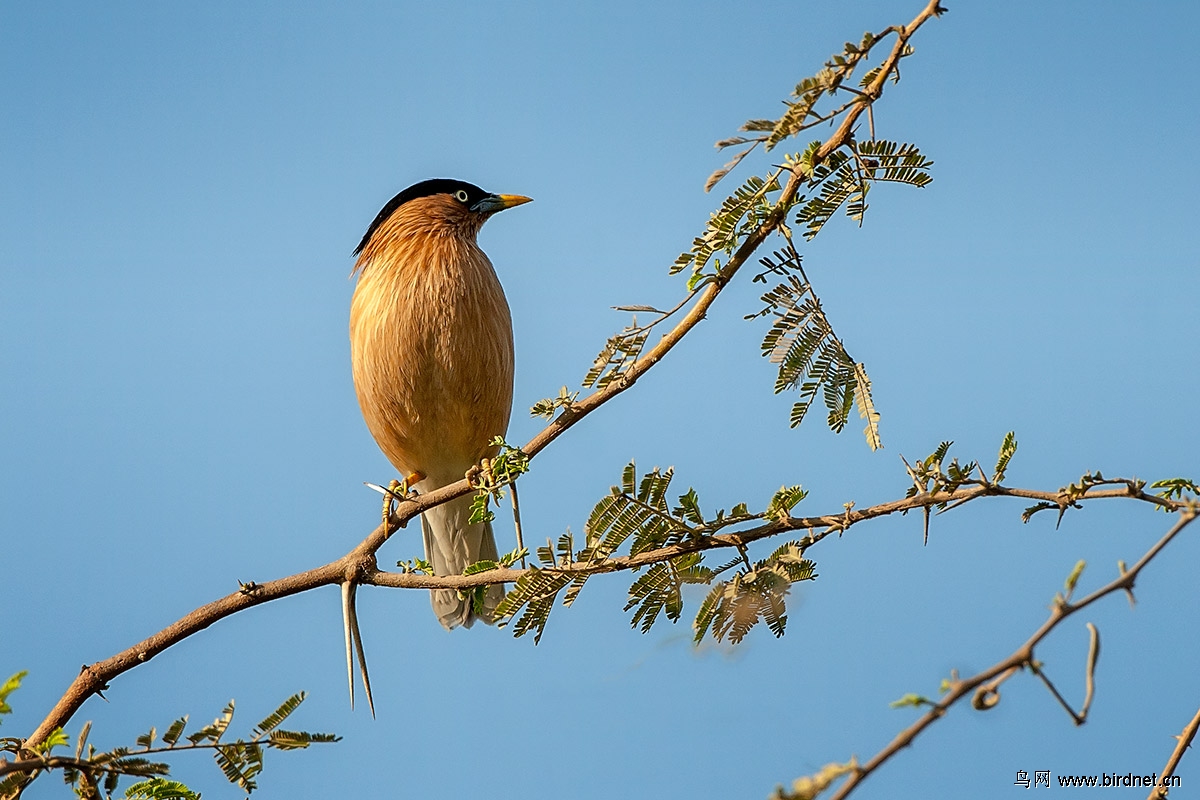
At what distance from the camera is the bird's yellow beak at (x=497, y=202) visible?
20.2ft

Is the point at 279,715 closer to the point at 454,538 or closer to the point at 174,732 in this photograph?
the point at 174,732

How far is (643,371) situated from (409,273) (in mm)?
2622

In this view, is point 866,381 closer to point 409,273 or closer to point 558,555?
point 558,555

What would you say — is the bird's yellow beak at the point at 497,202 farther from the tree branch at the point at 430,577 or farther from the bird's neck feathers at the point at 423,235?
the tree branch at the point at 430,577

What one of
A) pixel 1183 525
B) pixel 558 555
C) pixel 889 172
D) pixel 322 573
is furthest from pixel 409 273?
pixel 1183 525

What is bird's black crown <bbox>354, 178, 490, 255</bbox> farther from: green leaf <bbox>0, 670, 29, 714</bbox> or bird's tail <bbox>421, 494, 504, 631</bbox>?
green leaf <bbox>0, 670, 29, 714</bbox>

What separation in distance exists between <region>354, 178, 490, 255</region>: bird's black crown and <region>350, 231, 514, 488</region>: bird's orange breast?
0.70m

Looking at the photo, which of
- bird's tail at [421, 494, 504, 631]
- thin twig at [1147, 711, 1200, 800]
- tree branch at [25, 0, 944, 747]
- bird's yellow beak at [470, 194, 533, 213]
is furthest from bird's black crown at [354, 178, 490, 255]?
thin twig at [1147, 711, 1200, 800]

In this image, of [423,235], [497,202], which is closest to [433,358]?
[423,235]

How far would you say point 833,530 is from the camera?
279cm

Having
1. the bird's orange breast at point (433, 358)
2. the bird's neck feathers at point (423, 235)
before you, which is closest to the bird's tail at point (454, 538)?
the bird's orange breast at point (433, 358)

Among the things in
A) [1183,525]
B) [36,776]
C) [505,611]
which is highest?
[505,611]

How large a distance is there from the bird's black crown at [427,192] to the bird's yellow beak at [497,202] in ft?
0.11

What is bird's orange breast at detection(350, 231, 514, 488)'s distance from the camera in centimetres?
504
